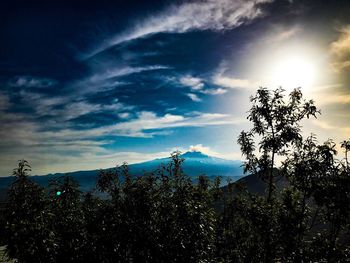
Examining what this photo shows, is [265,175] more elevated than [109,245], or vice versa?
[265,175]

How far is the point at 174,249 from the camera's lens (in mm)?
15867

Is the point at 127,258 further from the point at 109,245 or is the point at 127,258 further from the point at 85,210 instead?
the point at 85,210

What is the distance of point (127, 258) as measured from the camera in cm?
1734

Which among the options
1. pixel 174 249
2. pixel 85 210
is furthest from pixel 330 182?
pixel 85 210

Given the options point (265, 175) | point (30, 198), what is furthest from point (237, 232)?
point (30, 198)

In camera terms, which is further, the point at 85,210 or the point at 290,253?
the point at 290,253

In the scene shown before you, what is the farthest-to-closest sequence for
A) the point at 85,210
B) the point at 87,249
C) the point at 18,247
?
the point at 85,210 < the point at 87,249 < the point at 18,247

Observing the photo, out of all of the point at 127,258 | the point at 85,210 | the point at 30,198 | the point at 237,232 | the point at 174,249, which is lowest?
the point at 237,232

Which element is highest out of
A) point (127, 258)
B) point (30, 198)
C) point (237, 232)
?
point (30, 198)

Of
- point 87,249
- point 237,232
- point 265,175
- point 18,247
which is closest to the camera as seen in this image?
point 18,247

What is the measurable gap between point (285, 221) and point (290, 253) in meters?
2.91

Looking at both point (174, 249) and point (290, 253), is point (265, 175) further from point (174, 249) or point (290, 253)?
point (174, 249)

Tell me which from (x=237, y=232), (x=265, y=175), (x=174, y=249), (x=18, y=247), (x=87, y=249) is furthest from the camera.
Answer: (x=237, y=232)

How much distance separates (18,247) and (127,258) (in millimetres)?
6249
